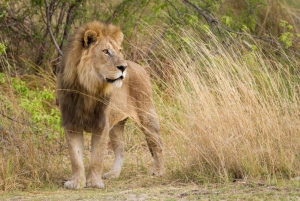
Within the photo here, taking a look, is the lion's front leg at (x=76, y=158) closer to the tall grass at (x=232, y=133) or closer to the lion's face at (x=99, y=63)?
the lion's face at (x=99, y=63)

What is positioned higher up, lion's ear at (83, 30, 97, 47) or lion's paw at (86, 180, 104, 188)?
lion's ear at (83, 30, 97, 47)

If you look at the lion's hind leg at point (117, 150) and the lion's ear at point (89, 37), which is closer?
the lion's ear at point (89, 37)

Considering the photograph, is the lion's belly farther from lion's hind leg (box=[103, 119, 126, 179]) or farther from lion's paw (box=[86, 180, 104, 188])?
lion's paw (box=[86, 180, 104, 188])

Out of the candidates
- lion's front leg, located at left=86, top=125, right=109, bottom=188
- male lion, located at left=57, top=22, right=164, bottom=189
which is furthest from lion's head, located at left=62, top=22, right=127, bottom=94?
lion's front leg, located at left=86, top=125, right=109, bottom=188

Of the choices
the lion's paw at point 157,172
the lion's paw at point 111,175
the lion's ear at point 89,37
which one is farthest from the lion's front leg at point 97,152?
the lion's ear at point 89,37

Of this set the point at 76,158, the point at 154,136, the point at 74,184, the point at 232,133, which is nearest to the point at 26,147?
the point at 76,158

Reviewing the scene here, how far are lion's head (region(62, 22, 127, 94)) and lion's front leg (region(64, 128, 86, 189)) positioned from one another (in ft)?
1.45

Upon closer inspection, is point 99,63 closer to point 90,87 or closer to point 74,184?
point 90,87

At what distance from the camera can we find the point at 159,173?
6.82 m

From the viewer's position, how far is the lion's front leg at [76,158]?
6.12 m

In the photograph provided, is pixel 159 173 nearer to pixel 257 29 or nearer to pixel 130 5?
pixel 130 5

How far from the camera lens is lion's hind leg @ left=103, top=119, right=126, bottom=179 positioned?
22.8 ft

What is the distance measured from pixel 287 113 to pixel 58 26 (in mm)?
4480

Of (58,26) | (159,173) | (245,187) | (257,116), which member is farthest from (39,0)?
(245,187)
